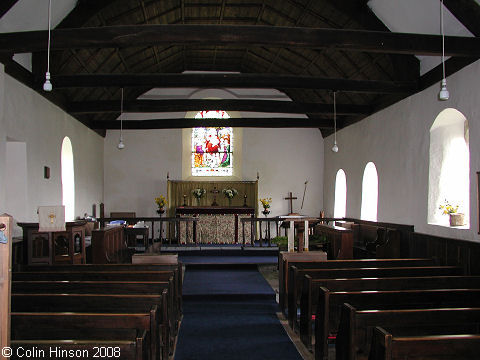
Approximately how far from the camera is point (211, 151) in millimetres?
13992

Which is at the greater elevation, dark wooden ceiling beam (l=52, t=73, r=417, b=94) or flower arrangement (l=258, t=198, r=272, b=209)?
dark wooden ceiling beam (l=52, t=73, r=417, b=94)

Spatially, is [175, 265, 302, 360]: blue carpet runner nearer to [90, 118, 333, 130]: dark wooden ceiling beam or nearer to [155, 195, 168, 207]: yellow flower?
[155, 195, 168, 207]: yellow flower

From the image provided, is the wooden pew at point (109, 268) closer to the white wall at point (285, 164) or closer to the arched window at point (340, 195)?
the arched window at point (340, 195)

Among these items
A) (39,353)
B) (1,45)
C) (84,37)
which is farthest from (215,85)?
(39,353)

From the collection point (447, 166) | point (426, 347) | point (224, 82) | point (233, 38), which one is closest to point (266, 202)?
point (224, 82)

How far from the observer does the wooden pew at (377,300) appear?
3.83 meters

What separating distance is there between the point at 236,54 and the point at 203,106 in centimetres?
254

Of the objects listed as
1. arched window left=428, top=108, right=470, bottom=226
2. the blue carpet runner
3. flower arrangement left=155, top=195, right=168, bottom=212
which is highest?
arched window left=428, top=108, right=470, bottom=226

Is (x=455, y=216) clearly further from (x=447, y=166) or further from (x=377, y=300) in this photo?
(x=377, y=300)

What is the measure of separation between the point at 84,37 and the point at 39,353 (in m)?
4.32

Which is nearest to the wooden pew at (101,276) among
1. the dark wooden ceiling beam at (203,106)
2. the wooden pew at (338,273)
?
the wooden pew at (338,273)

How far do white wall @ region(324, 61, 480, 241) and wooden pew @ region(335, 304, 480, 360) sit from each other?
3.40m

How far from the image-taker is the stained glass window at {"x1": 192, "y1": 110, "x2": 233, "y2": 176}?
550 inches

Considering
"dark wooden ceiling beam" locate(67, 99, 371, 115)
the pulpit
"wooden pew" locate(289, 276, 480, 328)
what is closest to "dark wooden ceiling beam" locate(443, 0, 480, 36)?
"wooden pew" locate(289, 276, 480, 328)
